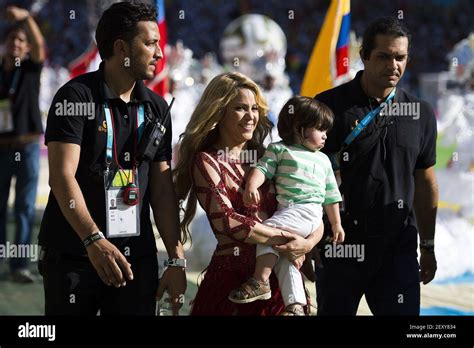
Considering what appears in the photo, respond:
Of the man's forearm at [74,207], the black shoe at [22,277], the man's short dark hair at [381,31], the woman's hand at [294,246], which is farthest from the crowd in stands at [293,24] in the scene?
the man's forearm at [74,207]

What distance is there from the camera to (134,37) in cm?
316

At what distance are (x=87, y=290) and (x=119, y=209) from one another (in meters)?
0.31

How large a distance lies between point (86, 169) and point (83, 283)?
406 millimetres

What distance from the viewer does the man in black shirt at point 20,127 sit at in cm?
655

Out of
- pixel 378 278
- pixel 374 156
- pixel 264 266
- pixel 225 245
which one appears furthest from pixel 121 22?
pixel 378 278

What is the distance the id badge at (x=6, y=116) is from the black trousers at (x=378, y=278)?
139 inches

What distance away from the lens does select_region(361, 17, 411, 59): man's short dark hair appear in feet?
12.3

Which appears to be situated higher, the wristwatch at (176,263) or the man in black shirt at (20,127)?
the man in black shirt at (20,127)

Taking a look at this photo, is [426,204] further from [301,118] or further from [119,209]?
[119,209]

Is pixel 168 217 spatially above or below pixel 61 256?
above

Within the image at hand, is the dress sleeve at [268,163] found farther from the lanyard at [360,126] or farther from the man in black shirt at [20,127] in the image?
the man in black shirt at [20,127]

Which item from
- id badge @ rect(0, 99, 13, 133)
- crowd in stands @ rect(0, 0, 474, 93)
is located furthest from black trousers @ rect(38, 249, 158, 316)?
crowd in stands @ rect(0, 0, 474, 93)

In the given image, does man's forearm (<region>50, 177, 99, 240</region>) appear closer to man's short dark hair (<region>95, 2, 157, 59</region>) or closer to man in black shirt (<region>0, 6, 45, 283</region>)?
man's short dark hair (<region>95, 2, 157, 59</region>)

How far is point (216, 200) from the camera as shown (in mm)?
3244
